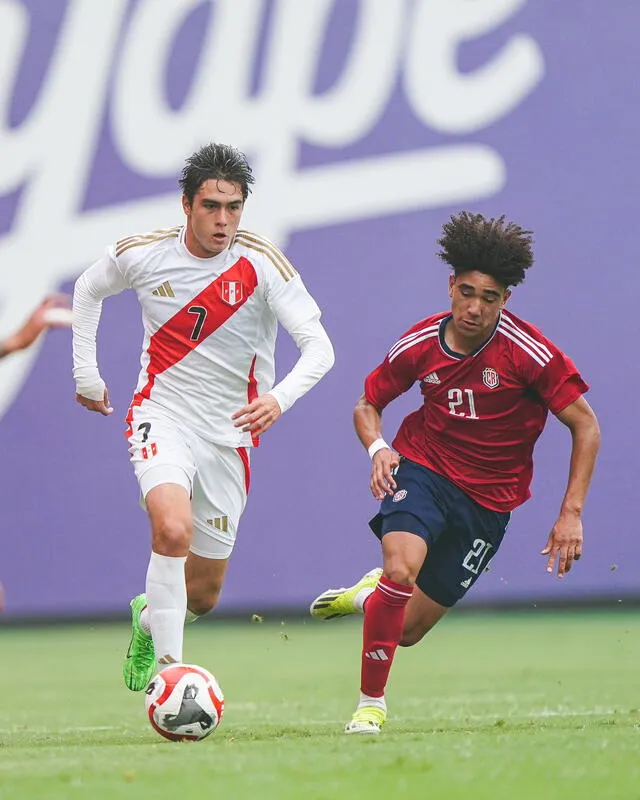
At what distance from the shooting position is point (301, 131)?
463 inches

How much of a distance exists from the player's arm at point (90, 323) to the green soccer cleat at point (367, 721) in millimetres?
1874

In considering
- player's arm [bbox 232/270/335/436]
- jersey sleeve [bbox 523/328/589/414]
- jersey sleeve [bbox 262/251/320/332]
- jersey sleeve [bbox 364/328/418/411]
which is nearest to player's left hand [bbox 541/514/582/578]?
jersey sleeve [bbox 523/328/589/414]

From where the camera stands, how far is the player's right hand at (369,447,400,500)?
6.50 metres

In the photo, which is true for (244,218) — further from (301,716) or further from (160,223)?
(301,716)

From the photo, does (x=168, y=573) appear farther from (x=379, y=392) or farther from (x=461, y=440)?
(x=461, y=440)

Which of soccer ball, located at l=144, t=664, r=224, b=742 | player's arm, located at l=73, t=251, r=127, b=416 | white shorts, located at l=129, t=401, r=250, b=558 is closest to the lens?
soccer ball, located at l=144, t=664, r=224, b=742

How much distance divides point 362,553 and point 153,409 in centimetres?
501

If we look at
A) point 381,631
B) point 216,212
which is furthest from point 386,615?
point 216,212

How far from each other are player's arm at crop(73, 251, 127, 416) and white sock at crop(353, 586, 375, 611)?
1.46 m

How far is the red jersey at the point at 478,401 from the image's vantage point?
672 cm

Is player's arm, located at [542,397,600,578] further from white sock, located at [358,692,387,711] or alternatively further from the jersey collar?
white sock, located at [358,692,387,711]

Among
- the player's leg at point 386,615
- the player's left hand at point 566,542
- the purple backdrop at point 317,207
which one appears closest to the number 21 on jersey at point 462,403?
the player's leg at point 386,615

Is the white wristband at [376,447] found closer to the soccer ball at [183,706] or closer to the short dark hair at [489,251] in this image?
the short dark hair at [489,251]

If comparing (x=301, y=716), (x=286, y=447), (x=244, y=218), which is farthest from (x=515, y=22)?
(x=301, y=716)
